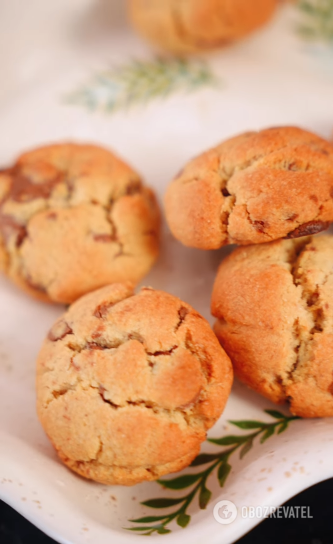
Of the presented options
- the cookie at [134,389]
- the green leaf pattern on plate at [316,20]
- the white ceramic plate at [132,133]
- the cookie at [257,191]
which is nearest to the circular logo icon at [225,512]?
the white ceramic plate at [132,133]

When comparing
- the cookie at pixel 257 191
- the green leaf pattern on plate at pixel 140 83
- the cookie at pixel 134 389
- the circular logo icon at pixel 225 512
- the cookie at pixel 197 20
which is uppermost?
the cookie at pixel 197 20

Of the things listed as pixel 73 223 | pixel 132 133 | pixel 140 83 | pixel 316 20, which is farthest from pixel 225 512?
pixel 316 20

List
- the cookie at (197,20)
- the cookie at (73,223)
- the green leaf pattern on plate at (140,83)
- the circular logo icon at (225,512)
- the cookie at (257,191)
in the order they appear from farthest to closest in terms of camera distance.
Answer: the green leaf pattern on plate at (140,83) → the cookie at (197,20) → the cookie at (73,223) → the cookie at (257,191) → the circular logo icon at (225,512)

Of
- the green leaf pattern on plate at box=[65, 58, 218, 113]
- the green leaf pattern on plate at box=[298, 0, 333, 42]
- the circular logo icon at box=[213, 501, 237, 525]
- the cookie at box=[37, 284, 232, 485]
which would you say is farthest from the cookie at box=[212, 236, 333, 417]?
the green leaf pattern on plate at box=[298, 0, 333, 42]

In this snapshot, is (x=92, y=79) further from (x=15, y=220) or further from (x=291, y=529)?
(x=291, y=529)

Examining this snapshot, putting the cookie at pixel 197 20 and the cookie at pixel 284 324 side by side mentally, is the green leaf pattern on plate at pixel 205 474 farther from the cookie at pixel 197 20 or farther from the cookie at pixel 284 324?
the cookie at pixel 197 20

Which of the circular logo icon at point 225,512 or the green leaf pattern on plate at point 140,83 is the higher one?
the green leaf pattern on plate at point 140,83

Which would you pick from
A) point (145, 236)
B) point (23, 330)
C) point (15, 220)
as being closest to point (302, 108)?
point (145, 236)
